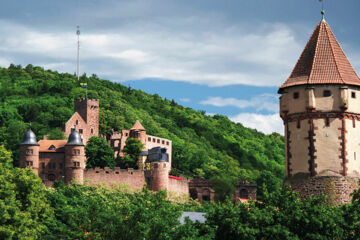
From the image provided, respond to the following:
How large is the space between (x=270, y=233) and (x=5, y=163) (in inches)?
1085

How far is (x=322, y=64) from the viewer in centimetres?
4247

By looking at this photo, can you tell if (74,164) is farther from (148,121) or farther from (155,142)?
(148,121)

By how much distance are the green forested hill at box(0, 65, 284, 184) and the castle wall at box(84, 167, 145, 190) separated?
1170 cm

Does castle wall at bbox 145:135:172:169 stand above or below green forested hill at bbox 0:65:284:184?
below

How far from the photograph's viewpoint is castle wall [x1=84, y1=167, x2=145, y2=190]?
268ft

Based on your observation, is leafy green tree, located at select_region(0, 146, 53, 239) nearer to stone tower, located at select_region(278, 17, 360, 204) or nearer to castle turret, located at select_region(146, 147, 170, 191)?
stone tower, located at select_region(278, 17, 360, 204)

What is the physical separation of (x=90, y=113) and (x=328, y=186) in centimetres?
6483

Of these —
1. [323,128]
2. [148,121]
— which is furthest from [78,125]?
[323,128]

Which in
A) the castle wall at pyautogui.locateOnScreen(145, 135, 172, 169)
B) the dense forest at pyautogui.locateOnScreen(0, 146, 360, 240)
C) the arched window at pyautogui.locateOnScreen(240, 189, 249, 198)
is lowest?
the dense forest at pyautogui.locateOnScreen(0, 146, 360, 240)

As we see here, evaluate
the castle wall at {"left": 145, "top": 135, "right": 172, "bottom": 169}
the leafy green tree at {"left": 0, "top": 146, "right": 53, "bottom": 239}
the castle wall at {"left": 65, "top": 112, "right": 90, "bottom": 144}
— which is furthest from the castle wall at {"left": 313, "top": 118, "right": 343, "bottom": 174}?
the castle wall at {"left": 145, "top": 135, "right": 172, "bottom": 169}

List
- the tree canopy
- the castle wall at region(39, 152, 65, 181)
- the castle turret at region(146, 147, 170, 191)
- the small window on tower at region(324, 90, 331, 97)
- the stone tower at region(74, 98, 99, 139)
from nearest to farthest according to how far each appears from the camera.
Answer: the small window on tower at region(324, 90, 331, 97) < the castle wall at region(39, 152, 65, 181) < the castle turret at region(146, 147, 170, 191) < the stone tower at region(74, 98, 99, 139) < the tree canopy

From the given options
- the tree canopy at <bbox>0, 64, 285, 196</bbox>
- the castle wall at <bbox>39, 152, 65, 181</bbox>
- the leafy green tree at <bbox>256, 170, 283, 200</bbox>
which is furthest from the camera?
the tree canopy at <bbox>0, 64, 285, 196</bbox>

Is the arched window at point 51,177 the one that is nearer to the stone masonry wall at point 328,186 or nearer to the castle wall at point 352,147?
the stone masonry wall at point 328,186

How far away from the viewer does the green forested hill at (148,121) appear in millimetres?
112062
